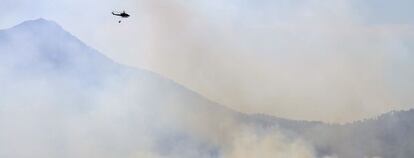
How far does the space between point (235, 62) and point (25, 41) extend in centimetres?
235

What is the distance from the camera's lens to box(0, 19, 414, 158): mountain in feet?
25.6

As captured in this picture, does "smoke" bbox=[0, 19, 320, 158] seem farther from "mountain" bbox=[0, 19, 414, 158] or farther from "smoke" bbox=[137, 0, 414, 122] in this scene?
"smoke" bbox=[137, 0, 414, 122]

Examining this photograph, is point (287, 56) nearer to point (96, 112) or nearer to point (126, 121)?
point (126, 121)

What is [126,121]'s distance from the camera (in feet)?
25.9

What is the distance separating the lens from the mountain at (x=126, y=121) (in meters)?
7.82

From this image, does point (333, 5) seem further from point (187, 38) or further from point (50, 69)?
point (50, 69)

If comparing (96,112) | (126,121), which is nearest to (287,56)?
(126,121)

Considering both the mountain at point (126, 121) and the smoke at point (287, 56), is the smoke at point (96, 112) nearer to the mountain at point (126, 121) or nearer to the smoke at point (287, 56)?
the mountain at point (126, 121)

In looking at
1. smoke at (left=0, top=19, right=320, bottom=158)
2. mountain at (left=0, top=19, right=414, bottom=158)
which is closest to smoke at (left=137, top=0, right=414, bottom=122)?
mountain at (left=0, top=19, right=414, bottom=158)

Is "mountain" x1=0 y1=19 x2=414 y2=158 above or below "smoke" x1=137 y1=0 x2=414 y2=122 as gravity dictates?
below

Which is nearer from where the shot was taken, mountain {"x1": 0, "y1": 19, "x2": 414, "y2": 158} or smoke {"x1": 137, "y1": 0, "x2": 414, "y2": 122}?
mountain {"x1": 0, "y1": 19, "x2": 414, "y2": 158}

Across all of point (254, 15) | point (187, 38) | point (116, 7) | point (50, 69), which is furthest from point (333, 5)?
point (50, 69)

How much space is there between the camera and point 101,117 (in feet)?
25.9

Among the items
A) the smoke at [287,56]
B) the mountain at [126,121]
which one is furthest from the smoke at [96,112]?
the smoke at [287,56]
